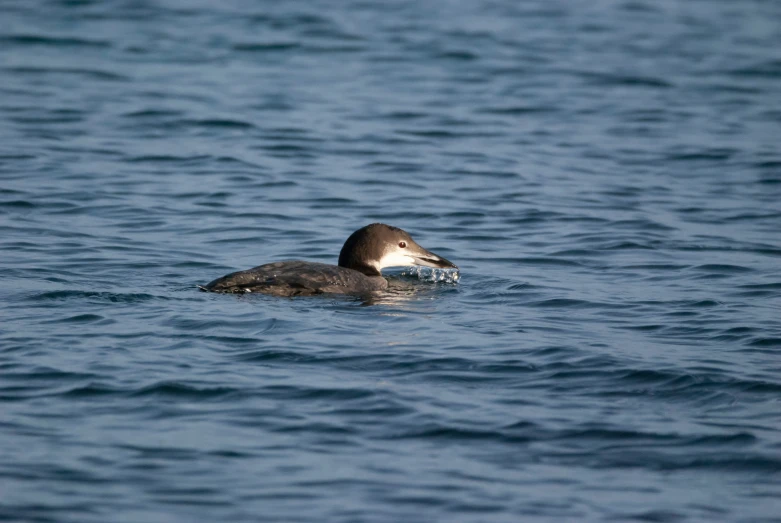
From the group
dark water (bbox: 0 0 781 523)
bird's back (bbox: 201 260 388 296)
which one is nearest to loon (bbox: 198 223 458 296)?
bird's back (bbox: 201 260 388 296)

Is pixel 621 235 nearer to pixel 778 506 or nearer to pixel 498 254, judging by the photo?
pixel 498 254

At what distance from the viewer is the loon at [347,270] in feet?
29.9

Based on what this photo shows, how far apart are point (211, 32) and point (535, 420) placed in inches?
694

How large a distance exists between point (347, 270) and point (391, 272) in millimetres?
1657

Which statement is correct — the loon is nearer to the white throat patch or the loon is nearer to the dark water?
the white throat patch

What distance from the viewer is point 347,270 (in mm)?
9711

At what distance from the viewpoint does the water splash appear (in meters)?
10.4

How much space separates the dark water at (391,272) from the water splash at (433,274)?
0.17m

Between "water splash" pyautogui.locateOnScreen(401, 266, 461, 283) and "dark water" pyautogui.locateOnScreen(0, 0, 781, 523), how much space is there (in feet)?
0.55

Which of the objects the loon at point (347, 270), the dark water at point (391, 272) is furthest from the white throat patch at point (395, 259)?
the dark water at point (391, 272)

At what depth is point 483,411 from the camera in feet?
22.3

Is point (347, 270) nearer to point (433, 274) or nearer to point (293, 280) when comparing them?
point (293, 280)

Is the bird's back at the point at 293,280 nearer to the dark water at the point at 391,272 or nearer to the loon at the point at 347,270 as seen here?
the loon at the point at 347,270

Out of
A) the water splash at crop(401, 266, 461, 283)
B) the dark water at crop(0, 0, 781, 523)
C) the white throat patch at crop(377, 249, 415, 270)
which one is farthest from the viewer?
the water splash at crop(401, 266, 461, 283)
